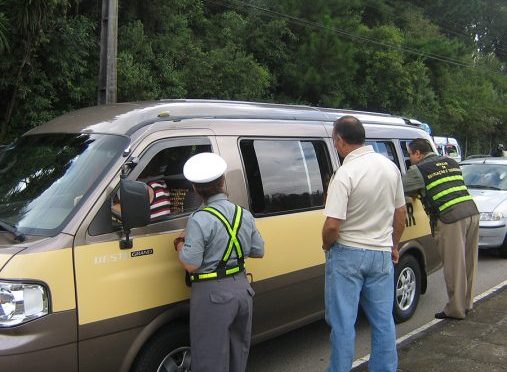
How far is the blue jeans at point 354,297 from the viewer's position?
147 inches

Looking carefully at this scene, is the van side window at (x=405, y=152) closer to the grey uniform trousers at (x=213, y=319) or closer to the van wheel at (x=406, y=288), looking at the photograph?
the van wheel at (x=406, y=288)

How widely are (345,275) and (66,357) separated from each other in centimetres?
179

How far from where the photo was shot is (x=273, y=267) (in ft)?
14.2

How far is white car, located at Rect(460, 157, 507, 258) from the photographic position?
9242 mm

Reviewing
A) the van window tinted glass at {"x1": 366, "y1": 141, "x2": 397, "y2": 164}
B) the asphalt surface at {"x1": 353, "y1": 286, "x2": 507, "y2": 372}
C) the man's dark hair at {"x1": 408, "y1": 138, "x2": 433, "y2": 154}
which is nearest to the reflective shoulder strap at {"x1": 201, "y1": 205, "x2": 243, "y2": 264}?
the asphalt surface at {"x1": 353, "y1": 286, "x2": 507, "y2": 372}

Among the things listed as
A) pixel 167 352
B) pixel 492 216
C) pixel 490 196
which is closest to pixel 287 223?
pixel 167 352

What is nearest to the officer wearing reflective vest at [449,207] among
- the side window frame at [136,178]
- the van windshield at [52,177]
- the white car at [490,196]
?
the side window frame at [136,178]

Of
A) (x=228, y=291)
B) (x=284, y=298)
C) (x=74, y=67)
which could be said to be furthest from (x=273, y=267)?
(x=74, y=67)

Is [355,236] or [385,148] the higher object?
[385,148]

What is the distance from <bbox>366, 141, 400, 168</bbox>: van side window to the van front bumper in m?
3.71

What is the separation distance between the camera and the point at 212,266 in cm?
331

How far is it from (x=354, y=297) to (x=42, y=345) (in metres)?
1.95

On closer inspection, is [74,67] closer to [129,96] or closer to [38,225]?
[129,96]

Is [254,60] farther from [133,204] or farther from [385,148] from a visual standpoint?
[133,204]
